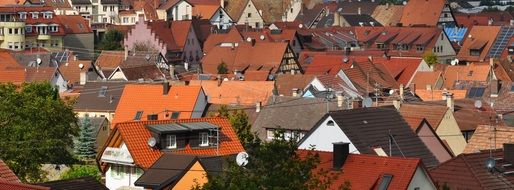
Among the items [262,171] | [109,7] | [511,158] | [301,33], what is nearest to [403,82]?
[301,33]

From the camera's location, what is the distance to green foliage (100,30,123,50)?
10025cm

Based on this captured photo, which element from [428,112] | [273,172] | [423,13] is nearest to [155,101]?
[428,112]

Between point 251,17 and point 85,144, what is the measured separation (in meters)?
74.7

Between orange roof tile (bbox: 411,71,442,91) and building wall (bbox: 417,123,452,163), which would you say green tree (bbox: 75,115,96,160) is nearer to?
building wall (bbox: 417,123,452,163)

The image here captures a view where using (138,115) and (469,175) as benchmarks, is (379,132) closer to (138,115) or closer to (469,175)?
(469,175)

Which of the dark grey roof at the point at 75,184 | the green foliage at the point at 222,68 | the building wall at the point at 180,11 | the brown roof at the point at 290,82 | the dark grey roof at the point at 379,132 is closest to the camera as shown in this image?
the dark grey roof at the point at 75,184

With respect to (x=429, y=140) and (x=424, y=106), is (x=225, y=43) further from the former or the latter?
(x=429, y=140)

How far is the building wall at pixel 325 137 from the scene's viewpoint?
3512 centimetres

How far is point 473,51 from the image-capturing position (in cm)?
9262

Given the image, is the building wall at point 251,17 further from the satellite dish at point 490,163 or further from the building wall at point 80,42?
the satellite dish at point 490,163

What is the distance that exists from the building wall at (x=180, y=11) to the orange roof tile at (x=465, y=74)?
47.1 metres

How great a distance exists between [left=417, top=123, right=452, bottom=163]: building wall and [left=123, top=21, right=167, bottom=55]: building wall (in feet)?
182

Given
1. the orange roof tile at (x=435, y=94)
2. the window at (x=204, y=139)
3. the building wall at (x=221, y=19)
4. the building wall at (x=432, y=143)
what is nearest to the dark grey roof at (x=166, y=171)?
the window at (x=204, y=139)

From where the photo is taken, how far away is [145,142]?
116ft
